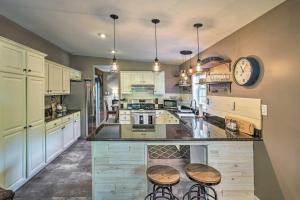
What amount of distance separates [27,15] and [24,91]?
50.7 inches

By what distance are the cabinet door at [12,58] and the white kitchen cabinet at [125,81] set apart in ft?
11.8

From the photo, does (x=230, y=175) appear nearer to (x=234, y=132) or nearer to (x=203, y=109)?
(x=234, y=132)

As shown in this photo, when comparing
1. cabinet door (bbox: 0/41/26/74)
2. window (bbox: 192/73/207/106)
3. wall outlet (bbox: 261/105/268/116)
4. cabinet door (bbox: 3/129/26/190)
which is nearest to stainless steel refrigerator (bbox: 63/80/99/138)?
cabinet door (bbox: 0/41/26/74)

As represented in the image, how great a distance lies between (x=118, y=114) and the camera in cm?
620

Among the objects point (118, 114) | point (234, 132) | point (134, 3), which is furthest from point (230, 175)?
point (118, 114)

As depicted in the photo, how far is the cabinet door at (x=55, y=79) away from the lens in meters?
4.40

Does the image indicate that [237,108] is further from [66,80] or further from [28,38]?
[66,80]

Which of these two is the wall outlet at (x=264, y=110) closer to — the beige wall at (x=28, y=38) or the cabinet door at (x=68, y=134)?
the beige wall at (x=28, y=38)

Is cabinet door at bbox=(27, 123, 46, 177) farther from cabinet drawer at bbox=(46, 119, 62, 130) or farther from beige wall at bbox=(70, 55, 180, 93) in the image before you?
beige wall at bbox=(70, 55, 180, 93)

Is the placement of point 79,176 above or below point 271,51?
below

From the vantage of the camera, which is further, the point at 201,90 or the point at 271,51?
the point at 201,90

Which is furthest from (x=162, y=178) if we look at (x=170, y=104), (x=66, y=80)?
(x=170, y=104)

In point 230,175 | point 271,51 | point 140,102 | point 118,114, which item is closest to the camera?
point 271,51

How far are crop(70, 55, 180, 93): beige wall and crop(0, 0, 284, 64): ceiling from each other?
208cm
